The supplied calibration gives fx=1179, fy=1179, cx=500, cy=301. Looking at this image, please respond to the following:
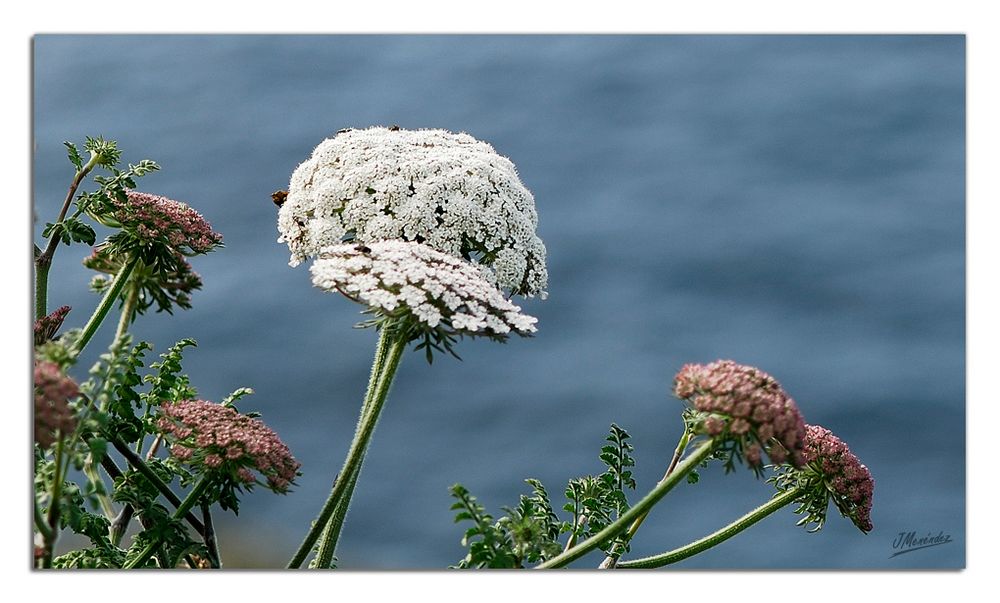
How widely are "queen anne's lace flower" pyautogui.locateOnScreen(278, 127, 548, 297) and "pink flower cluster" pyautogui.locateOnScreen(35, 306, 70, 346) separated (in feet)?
1.86

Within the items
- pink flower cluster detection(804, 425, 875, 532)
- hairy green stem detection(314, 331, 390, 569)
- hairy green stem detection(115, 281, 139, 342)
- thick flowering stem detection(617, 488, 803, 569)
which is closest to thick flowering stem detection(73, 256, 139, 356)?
hairy green stem detection(115, 281, 139, 342)

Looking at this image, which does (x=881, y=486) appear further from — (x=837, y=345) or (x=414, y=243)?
(x=414, y=243)

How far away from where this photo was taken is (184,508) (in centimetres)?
251

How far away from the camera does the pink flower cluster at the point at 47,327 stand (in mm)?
2766

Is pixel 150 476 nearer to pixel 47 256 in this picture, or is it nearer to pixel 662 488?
pixel 47 256

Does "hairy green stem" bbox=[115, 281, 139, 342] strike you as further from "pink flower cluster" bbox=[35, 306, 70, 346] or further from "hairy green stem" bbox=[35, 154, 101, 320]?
"hairy green stem" bbox=[35, 154, 101, 320]

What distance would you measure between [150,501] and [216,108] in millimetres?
1501

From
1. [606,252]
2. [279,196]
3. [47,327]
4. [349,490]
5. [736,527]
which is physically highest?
[606,252]

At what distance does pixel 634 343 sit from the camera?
12.3 ft

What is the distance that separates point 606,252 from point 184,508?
1832 mm

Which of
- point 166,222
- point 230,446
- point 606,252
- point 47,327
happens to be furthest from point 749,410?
point 606,252

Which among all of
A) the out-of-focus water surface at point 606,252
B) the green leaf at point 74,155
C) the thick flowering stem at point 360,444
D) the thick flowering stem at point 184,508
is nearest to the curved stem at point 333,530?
the thick flowering stem at point 360,444

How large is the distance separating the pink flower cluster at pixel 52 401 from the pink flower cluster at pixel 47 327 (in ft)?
2.05

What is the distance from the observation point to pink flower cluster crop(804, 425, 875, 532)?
8.39 feet
